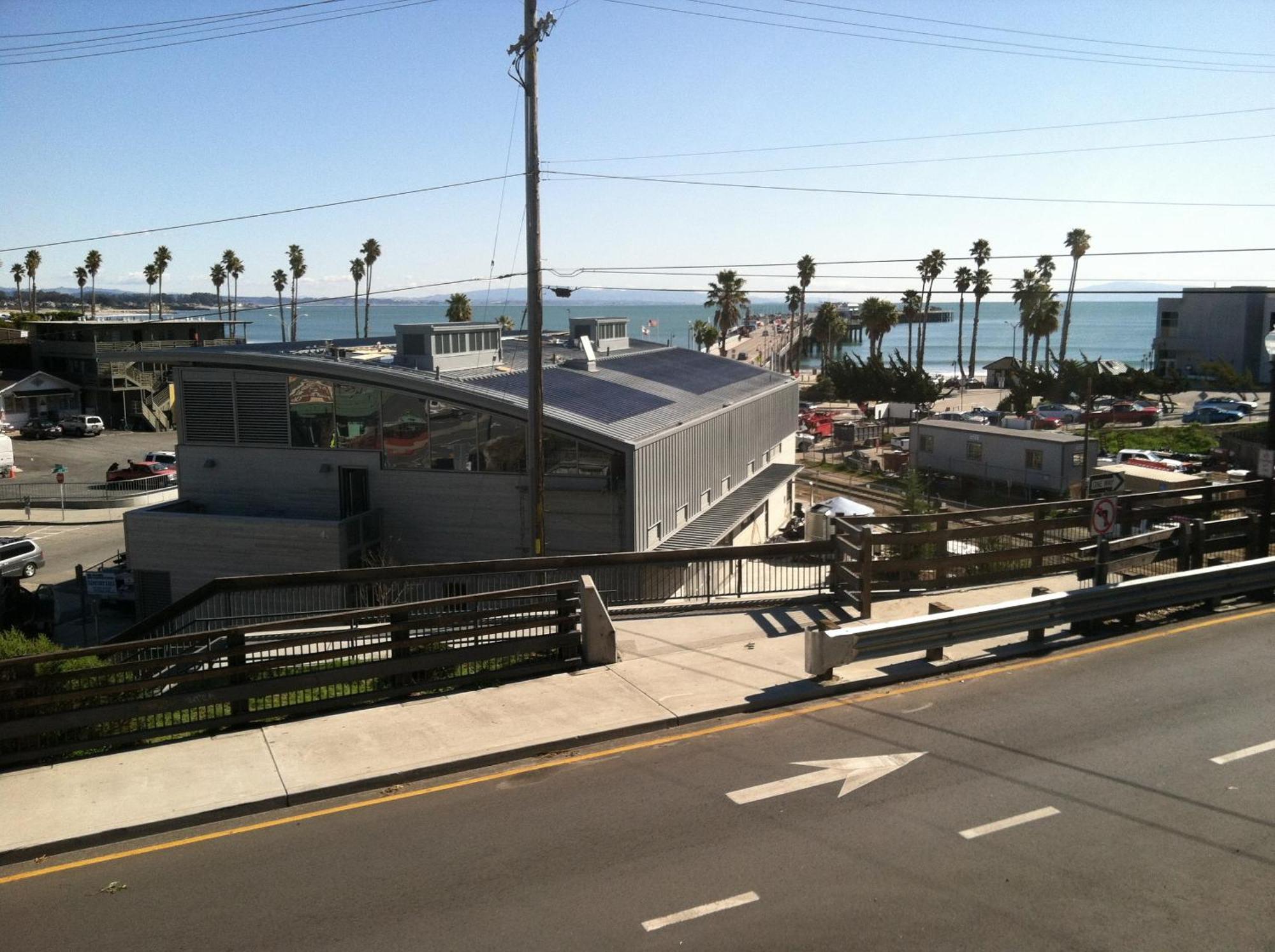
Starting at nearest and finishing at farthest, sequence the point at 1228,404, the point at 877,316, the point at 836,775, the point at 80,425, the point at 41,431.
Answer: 1. the point at 836,775
2. the point at 41,431
3. the point at 80,425
4. the point at 1228,404
5. the point at 877,316

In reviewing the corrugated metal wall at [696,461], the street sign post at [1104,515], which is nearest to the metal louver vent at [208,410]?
the corrugated metal wall at [696,461]

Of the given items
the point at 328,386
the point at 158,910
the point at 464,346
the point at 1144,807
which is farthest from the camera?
the point at 464,346

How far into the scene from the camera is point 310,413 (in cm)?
2833

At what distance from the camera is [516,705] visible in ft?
35.3

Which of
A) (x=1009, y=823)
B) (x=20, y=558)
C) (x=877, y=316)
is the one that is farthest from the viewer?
(x=877, y=316)

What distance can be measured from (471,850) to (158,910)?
2115mm

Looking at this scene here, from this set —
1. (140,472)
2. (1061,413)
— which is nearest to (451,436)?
(140,472)

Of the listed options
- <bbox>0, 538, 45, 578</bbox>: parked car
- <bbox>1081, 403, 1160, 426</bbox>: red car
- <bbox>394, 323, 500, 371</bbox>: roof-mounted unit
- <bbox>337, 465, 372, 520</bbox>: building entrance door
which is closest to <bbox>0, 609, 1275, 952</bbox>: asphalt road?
<bbox>337, 465, 372, 520</bbox>: building entrance door

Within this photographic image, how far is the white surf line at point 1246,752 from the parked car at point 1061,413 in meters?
70.1

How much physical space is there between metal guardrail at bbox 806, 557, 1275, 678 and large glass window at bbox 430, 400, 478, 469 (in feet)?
53.0

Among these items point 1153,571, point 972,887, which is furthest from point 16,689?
point 1153,571

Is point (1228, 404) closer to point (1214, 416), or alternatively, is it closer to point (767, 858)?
point (1214, 416)

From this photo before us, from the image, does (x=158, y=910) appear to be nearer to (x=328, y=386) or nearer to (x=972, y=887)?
(x=972, y=887)

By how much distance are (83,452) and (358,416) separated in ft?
163
